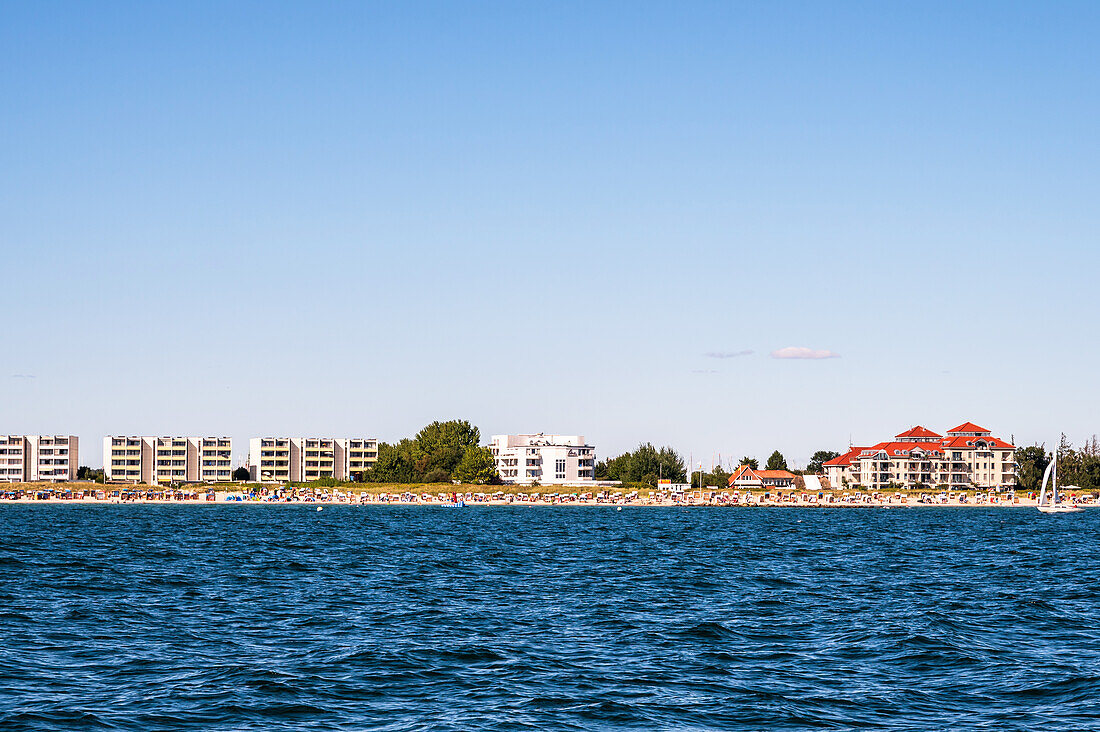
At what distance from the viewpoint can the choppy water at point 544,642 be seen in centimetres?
2927

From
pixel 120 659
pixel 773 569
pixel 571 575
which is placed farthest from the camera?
pixel 773 569

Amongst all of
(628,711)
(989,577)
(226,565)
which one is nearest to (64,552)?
(226,565)

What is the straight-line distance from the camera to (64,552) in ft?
277

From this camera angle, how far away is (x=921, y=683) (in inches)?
1313

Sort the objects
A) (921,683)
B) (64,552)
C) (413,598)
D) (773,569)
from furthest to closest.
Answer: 1. (64,552)
2. (773,569)
3. (413,598)
4. (921,683)

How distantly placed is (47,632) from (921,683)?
94.3 feet

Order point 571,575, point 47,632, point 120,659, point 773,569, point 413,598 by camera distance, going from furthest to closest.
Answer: point 773,569, point 571,575, point 413,598, point 47,632, point 120,659

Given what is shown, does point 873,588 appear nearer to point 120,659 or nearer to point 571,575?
point 571,575

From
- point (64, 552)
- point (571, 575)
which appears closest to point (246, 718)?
point (571, 575)

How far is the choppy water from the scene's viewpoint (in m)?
29.3

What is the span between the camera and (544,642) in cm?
4000

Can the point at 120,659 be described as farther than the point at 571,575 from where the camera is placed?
No

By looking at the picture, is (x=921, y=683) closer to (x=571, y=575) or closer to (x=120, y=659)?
(x=120, y=659)

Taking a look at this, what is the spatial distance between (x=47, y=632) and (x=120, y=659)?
7.37m
